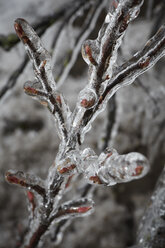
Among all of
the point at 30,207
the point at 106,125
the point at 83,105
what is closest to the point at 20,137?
the point at 106,125

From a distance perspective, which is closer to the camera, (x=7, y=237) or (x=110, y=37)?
(x=110, y=37)

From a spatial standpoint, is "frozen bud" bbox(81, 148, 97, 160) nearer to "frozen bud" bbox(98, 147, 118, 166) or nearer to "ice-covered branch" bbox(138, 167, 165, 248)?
"frozen bud" bbox(98, 147, 118, 166)

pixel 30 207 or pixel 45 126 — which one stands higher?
pixel 45 126

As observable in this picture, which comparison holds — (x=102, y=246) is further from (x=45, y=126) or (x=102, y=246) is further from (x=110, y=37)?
(x=110, y=37)

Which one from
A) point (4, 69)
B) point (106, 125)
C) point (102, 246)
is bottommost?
point (102, 246)

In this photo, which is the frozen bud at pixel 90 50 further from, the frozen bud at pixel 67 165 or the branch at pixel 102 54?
the frozen bud at pixel 67 165

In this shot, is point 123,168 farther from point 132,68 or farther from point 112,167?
point 132,68

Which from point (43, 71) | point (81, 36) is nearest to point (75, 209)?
point (43, 71)

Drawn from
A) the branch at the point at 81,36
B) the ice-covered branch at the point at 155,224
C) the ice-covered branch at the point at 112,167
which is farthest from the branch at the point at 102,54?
the branch at the point at 81,36
